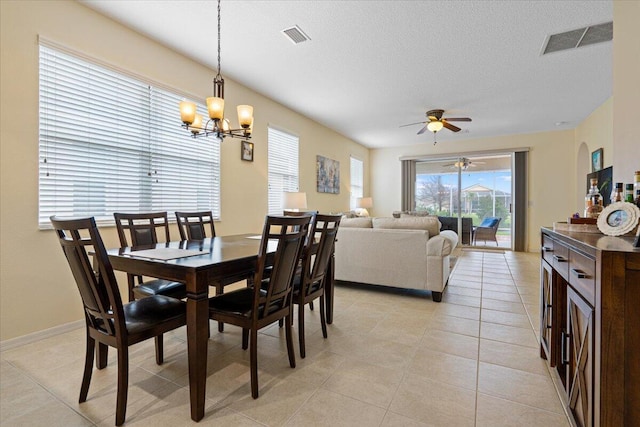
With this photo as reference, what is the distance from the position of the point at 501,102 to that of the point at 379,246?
11.2 feet

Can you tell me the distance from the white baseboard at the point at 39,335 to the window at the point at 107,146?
0.84 m

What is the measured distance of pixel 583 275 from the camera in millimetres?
1123

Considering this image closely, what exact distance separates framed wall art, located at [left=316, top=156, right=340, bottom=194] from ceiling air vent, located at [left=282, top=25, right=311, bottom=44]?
315 cm

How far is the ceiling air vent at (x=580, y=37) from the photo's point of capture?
2950mm

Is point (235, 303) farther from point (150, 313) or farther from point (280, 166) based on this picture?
point (280, 166)

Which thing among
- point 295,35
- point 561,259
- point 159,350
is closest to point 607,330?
point 561,259

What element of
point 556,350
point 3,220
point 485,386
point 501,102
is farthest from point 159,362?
point 501,102

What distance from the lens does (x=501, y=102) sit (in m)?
4.99

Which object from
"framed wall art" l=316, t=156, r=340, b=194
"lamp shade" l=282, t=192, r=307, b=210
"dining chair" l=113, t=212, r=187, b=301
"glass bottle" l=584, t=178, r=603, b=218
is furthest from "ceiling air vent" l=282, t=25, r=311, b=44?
"framed wall art" l=316, t=156, r=340, b=194

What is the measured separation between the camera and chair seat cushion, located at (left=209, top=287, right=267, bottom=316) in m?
1.78

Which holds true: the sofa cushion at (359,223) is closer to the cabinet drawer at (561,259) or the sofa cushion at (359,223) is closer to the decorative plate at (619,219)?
the cabinet drawer at (561,259)

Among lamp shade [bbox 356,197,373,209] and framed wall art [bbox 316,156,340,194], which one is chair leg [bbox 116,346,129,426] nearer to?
framed wall art [bbox 316,156,340,194]

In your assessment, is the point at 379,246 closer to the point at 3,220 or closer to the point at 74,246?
the point at 74,246

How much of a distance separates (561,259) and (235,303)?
1.75 meters
